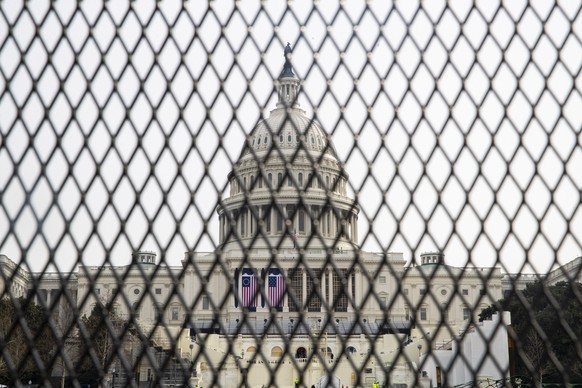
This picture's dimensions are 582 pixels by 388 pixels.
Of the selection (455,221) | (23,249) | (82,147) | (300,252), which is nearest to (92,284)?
(23,249)

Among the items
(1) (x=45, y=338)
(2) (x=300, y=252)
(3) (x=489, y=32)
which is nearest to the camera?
(2) (x=300, y=252)

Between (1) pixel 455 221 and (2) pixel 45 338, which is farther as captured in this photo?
(2) pixel 45 338

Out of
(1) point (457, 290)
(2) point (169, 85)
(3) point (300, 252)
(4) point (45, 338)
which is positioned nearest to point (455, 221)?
(1) point (457, 290)

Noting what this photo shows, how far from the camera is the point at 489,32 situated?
5.89 m

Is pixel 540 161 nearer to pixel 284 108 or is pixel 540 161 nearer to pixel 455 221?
pixel 455 221

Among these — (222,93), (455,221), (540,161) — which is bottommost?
(455,221)

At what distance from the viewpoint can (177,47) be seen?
5.81 m

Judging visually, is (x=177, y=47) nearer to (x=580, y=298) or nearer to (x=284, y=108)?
(x=284, y=108)

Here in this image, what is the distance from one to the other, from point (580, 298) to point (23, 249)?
3.81m

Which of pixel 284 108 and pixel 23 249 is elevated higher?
pixel 284 108

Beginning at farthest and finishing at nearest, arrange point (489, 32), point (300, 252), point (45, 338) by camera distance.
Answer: point (45, 338)
point (489, 32)
point (300, 252)

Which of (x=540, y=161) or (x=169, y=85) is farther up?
(x=169, y=85)

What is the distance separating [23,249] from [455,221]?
113 inches

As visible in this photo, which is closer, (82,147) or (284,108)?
(82,147)
